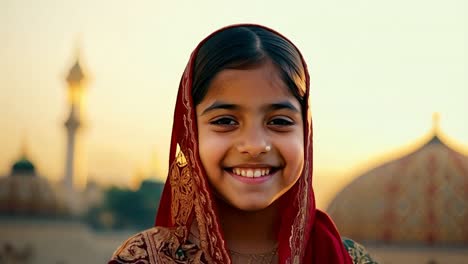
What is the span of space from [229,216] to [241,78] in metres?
0.23

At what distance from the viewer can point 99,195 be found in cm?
2552

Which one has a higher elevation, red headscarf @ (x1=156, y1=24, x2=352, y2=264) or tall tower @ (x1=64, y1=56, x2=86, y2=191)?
red headscarf @ (x1=156, y1=24, x2=352, y2=264)

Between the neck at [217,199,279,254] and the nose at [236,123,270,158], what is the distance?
0.43ft

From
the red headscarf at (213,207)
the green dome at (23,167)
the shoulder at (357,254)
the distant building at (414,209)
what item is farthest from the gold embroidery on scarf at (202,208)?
the green dome at (23,167)

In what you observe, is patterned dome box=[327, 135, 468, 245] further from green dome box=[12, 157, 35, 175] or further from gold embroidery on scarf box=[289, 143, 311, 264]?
gold embroidery on scarf box=[289, 143, 311, 264]

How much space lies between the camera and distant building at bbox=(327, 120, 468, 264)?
630 inches

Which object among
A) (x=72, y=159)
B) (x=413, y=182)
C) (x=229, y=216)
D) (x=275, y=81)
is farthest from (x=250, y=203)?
(x=72, y=159)

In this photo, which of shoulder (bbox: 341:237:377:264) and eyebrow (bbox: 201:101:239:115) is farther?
shoulder (bbox: 341:237:377:264)

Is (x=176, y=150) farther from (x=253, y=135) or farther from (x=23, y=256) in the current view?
(x=23, y=256)

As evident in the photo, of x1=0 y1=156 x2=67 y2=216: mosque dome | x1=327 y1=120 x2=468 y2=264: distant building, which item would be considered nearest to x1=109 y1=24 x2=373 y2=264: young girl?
x1=327 y1=120 x2=468 y2=264: distant building

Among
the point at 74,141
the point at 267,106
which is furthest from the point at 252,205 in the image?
the point at 74,141

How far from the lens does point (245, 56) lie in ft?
5.45

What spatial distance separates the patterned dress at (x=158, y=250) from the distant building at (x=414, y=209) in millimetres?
14464

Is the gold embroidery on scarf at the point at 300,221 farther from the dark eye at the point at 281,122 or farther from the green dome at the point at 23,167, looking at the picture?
the green dome at the point at 23,167
